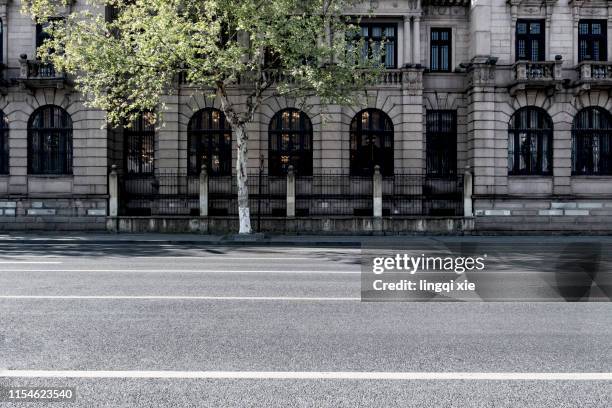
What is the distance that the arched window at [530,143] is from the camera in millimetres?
28359

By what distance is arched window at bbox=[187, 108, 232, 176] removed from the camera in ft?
94.9

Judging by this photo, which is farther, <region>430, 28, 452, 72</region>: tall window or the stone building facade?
<region>430, 28, 452, 72</region>: tall window

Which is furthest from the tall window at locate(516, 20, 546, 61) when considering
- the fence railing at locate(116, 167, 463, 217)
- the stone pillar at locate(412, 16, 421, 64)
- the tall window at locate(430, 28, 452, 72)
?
the fence railing at locate(116, 167, 463, 217)

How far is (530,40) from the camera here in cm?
2856

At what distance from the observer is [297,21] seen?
2089 cm

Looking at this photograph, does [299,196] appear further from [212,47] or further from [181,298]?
[181,298]

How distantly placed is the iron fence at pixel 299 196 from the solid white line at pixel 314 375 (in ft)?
73.9

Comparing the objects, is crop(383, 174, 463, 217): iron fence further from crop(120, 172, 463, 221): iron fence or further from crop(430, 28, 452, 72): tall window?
crop(430, 28, 452, 72): tall window

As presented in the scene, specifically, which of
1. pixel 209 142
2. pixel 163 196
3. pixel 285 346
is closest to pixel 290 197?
pixel 209 142

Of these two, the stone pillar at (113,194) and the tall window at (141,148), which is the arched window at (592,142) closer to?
the tall window at (141,148)

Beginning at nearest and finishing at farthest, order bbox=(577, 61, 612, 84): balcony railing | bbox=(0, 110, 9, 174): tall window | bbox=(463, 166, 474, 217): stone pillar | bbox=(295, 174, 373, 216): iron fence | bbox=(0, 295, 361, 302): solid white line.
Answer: bbox=(0, 295, 361, 302): solid white line
bbox=(463, 166, 474, 217): stone pillar
bbox=(577, 61, 612, 84): balcony railing
bbox=(295, 174, 373, 216): iron fence
bbox=(0, 110, 9, 174): tall window

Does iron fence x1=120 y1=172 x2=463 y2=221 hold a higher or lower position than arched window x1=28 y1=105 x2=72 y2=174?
lower

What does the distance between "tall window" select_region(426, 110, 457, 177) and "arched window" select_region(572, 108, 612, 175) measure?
20.4ft

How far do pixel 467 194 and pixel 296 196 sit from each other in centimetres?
862
